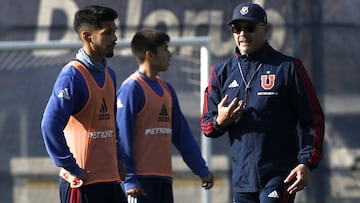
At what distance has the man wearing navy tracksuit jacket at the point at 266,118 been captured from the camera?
5.65m

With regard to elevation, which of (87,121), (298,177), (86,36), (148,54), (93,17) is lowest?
(298,177)

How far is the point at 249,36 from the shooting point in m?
5.75

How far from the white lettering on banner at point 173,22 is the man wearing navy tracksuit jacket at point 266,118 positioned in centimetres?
343

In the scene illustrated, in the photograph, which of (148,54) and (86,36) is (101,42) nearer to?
(86,36)

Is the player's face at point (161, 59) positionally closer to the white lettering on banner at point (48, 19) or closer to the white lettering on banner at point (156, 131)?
Answer: the white lettering on banner at point (156, 131)

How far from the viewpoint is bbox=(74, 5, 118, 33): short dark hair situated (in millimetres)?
5887

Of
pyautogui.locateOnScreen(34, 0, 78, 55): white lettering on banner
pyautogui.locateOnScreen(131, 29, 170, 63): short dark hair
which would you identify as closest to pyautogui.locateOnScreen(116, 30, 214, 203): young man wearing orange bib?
pyautogui.locateOnScreen(131, 29, 170, 63): short dark hair

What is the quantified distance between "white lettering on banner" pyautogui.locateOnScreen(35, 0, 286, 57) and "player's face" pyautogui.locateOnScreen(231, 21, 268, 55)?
135 inches

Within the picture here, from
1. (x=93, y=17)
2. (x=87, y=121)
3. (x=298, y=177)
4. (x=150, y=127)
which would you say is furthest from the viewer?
(x=150, y=127)

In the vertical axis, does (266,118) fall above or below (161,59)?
below

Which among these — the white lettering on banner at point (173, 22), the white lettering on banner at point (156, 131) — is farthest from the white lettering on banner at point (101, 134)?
the white lettering on banner at point (173, 22)

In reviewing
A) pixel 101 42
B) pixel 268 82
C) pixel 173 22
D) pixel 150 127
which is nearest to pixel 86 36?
pixel 101 42

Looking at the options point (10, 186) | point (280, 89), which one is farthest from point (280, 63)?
point (10, 186)

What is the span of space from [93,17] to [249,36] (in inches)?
34.1
